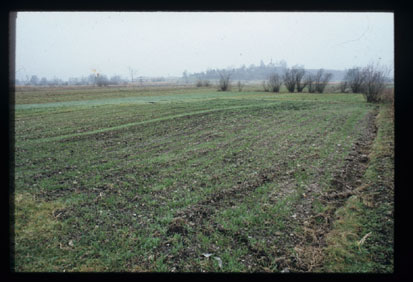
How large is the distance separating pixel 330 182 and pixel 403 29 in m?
3.03

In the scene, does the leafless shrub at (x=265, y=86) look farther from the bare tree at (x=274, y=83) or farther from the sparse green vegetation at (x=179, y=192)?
the sparse green vegetation at (x=179, y=192)

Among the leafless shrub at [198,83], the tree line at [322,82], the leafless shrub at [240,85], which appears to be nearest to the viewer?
the tree line at [322,82]

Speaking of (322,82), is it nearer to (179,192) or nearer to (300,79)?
(300,79)

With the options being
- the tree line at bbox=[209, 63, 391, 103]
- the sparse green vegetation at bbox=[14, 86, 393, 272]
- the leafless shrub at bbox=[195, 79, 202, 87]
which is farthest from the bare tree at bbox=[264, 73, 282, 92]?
the sparse green vegetation at bbox=[14, 86, 393, 272]

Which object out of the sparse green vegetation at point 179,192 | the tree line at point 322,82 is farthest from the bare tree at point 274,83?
the sparse green vegetation at point 179,192

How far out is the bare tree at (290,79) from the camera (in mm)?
14367

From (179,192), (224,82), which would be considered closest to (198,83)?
(224,82)

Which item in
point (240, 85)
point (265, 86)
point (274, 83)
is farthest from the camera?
point (240, 85)

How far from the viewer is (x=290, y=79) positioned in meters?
15.2

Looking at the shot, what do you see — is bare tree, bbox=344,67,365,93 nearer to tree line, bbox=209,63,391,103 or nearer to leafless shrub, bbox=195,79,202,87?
tree line, bbox=209,63,391,103

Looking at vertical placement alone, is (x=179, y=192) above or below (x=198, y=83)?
below

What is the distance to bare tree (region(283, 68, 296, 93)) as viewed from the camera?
14.4 meters

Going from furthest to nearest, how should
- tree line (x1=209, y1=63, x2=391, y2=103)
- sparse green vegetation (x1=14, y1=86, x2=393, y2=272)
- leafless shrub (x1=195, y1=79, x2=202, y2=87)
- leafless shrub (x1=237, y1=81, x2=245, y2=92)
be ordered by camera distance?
leafless shrub (x1=195, y1=79, x2=202, y2=87)
leafless shrub (x1=237, y1=81, x2=245, y2=92)
tree line (x1=209, y1=63, x2=391, y2=103)
sparse green vegetation (x1=14, y1=86, x2=393, y2=272)

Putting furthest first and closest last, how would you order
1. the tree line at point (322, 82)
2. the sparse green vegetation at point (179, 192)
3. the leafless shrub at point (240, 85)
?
the leafless shrub at point (240, 85)
the tree line at point (322, 82)
the sparse green vegetation at point (179, 192)
